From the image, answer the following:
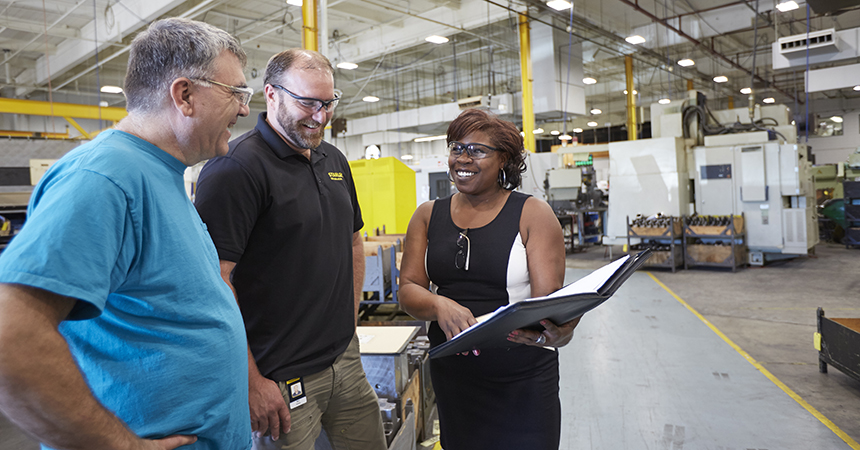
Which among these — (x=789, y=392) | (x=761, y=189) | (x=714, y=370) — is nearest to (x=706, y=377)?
(x=714, y=370)

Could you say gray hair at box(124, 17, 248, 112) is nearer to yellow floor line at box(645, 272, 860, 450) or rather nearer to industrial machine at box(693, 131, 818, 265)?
yellow floor line at box(645, 272, 860, 450)

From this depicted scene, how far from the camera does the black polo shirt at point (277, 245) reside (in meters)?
1.27

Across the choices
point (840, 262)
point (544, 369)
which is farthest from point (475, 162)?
point (840, 262)

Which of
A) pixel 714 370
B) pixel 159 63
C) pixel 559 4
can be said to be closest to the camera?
pixel 159 63

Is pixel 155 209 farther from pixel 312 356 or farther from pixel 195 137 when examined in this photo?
pixel 312 356

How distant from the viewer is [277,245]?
1360 mm

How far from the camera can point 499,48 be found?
12.8 m

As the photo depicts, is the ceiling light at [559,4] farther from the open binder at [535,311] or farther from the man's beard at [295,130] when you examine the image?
the open binder at [535,311]

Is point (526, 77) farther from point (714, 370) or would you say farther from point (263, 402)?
point (263, 402)

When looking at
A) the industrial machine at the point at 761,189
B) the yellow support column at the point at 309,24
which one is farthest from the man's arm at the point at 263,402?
the industrial machine at the point at 761,189

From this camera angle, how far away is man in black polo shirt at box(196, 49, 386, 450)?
129 centimetres

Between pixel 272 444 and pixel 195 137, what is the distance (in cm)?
86

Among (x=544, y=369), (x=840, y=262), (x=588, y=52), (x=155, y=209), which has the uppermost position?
(x=588, y=52)

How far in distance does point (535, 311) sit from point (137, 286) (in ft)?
2.48
